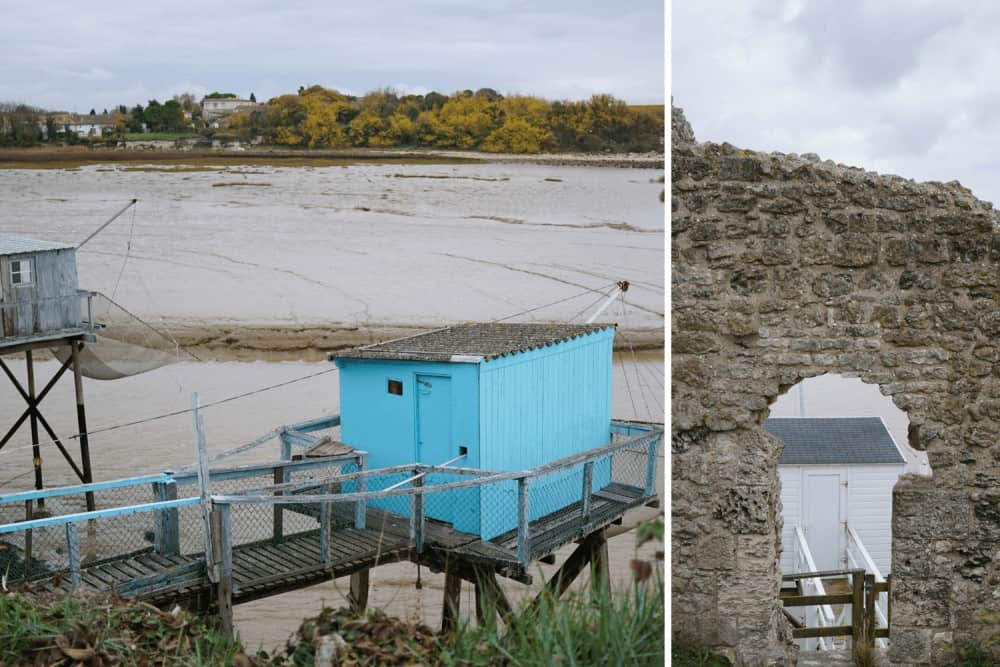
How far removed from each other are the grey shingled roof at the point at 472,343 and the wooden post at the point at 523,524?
26.3 inches

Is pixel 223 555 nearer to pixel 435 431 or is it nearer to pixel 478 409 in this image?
pixel 435 431

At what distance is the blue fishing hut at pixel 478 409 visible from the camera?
4793mm

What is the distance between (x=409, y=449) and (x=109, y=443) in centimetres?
231

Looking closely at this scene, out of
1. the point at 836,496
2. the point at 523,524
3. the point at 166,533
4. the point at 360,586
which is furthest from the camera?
the point at 836,496

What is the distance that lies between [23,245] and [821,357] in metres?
4.41

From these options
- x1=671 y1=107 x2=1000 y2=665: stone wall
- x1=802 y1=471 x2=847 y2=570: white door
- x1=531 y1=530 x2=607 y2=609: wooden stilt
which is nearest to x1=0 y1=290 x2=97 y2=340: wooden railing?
x1=531 y1=530 x2=607 y2=609: wooden stilt

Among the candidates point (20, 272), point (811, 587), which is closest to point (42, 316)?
point (20, 272)

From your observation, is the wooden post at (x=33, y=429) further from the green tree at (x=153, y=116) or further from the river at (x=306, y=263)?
the green tree at (x=153, y=116)

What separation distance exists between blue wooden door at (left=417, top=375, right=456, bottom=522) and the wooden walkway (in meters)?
0.10

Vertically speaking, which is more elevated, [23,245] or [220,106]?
[220,106]

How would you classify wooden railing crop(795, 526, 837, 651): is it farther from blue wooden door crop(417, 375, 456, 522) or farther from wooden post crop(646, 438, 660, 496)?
blue wooden door crop(417, 375, 456, 522)

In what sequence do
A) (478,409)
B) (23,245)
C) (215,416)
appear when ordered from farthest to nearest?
(215,416), (23,245), (478,409)

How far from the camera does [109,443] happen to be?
6.02 meters

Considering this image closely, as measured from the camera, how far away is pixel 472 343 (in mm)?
5281
